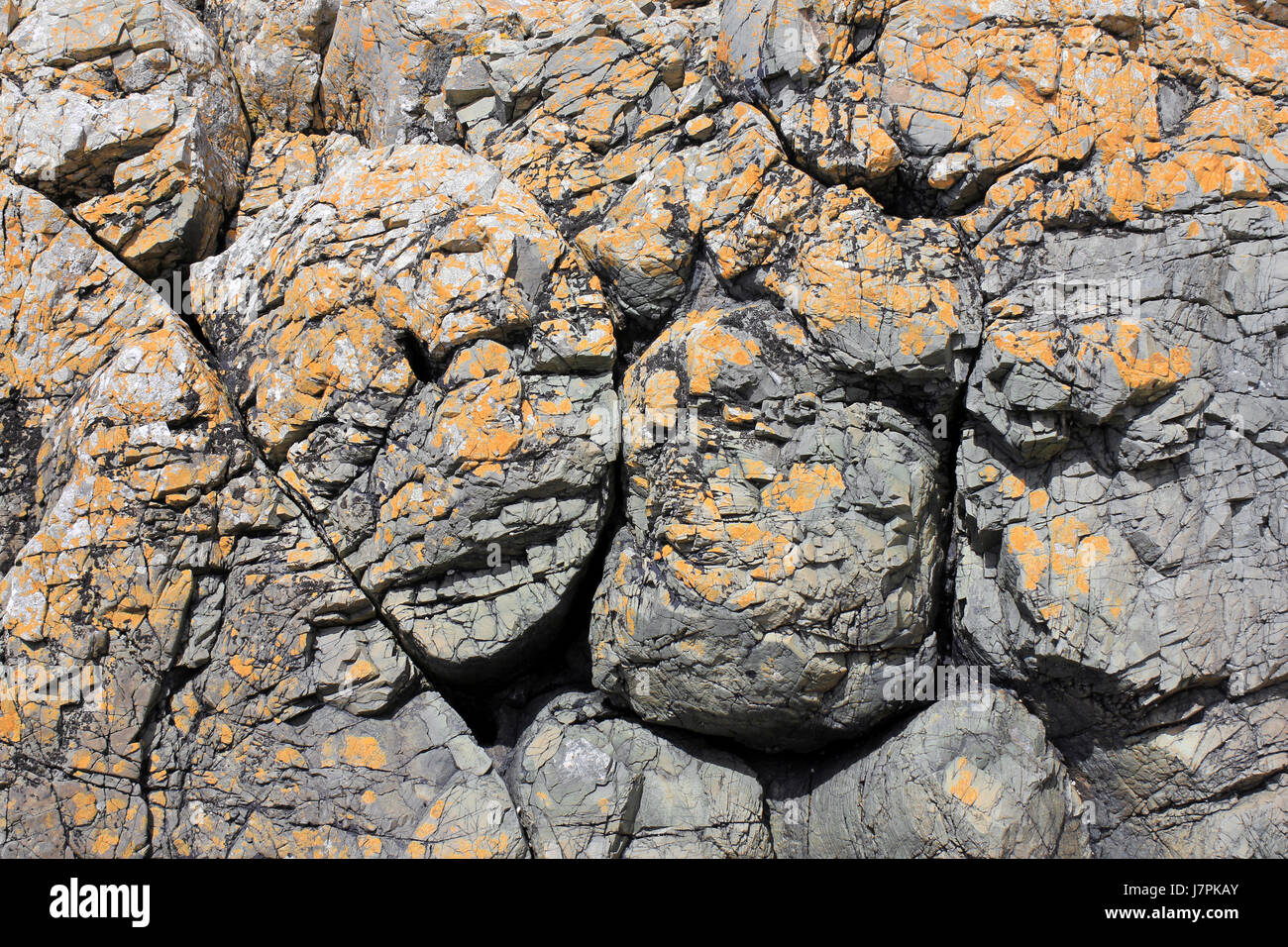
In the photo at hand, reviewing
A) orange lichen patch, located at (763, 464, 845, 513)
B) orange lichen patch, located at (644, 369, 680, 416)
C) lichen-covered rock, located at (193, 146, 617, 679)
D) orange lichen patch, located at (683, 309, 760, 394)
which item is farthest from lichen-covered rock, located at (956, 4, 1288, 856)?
lichen-covered rock, located at (193, 146, 617, 679)

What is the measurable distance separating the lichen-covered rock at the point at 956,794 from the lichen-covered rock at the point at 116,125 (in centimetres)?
569

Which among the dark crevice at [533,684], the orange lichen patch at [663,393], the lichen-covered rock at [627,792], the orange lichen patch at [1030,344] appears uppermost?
the orange lichen patch at [1030,344]

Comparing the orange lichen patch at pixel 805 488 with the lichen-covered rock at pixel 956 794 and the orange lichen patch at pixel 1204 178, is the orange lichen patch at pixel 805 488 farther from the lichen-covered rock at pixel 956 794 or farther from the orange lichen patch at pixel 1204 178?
the orange lichen patch at pixel 1204 178

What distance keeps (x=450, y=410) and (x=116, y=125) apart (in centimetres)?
314

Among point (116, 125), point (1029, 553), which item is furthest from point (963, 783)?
point (116, 125)

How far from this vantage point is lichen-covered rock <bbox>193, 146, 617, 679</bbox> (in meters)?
5.19

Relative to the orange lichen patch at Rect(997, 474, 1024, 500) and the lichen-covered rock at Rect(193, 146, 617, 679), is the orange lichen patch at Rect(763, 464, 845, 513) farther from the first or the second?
the lichen-covered rock at Rect(193, 146, 617, 679)

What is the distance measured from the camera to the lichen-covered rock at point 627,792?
17.0 ft

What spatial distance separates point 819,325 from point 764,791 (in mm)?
2962

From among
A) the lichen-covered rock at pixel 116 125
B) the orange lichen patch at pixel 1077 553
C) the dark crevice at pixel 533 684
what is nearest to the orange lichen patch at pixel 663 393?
the dark crevice at pixel 533 684

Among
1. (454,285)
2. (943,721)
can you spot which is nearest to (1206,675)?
(943,721)

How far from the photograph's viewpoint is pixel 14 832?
15.8 ft

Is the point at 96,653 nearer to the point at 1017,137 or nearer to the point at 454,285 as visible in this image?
the point at 454,285

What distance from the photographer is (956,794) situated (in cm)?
482
